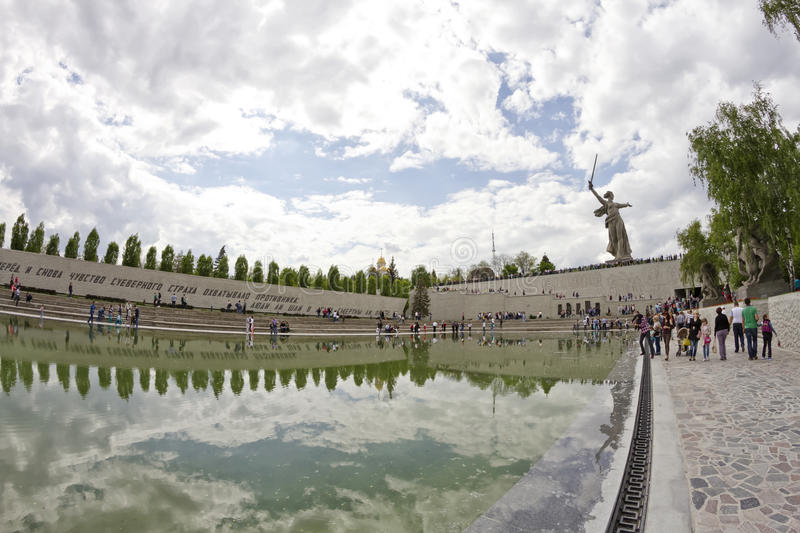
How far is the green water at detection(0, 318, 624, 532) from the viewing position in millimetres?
3119

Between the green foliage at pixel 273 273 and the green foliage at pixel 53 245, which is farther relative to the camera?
the green foliage at pixel 273 273

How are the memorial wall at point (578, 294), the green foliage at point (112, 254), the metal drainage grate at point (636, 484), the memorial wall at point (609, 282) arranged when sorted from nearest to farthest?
the metal drainage grate at point (636, 484), the green foliage at point (112, 254), the memorial wall at point (609, 282), the memorial wall at point (578, 294)

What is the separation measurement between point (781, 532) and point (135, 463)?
17.2 feet

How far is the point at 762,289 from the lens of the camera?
18.6 m

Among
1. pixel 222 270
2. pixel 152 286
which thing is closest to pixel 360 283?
pixel 222 270

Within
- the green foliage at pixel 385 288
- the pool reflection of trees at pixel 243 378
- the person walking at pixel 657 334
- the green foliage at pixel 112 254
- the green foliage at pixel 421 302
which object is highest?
the green foliage at pixel 112 254

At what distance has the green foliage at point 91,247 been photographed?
1177 inches

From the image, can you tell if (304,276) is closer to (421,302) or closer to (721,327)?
(421,302)

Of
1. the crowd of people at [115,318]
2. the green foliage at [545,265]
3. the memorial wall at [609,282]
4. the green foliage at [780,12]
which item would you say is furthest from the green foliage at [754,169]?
the green foliage at [545,265]

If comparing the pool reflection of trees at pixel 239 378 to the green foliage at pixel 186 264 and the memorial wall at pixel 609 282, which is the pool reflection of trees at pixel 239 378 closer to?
the green foliage at pixel 186 264

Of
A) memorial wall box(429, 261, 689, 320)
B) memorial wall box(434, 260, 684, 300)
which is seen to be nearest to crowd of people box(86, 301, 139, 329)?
memorial wall box(429, 261, 689, 320)

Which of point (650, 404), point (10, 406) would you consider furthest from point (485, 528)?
point (10, 406)

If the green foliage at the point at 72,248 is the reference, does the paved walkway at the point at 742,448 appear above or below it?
below

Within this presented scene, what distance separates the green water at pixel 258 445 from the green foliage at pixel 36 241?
24661 millimetres
